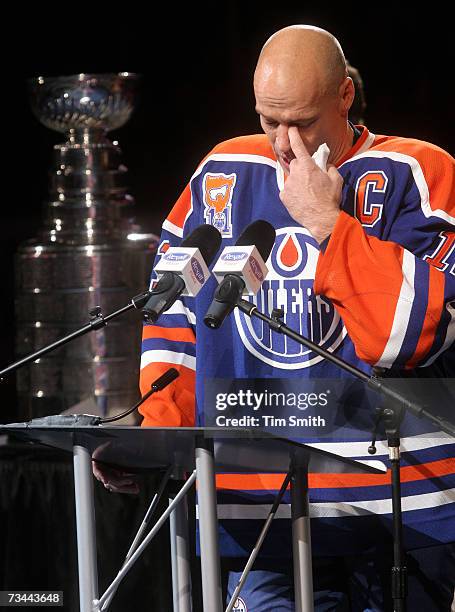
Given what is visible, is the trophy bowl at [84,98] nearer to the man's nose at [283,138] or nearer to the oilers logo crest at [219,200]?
the oilers logo crest at [219,200]

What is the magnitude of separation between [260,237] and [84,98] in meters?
2.13

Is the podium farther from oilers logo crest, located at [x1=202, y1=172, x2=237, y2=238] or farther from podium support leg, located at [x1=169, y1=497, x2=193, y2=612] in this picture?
oilers logo crest, located at [x1=202, y1=172, x2=237, y2=238]

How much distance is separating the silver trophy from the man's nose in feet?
6.00

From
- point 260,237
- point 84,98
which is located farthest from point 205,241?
point 84,98

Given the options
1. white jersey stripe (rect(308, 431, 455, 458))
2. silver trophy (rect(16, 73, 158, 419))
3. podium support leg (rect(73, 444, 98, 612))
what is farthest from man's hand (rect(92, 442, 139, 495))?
silver trophy (rect(16, 73, 158, 419))

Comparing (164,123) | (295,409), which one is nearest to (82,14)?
(164,123)

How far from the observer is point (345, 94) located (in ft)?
6.08

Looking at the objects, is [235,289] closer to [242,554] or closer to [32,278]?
[242,554]

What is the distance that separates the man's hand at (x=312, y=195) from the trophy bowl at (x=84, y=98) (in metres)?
1.97

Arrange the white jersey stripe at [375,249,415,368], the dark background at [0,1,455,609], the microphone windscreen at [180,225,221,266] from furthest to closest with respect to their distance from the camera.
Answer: the dark background at [0,1,455,609] → the white jersey stripe at [375,249,415,368] → the microphone windscreen at [180,225,221,266]

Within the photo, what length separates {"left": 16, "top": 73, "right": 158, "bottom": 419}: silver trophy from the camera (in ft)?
11.7

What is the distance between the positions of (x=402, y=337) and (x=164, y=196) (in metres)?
2.53

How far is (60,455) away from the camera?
2.69 meters

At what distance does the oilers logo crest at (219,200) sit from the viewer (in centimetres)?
187
